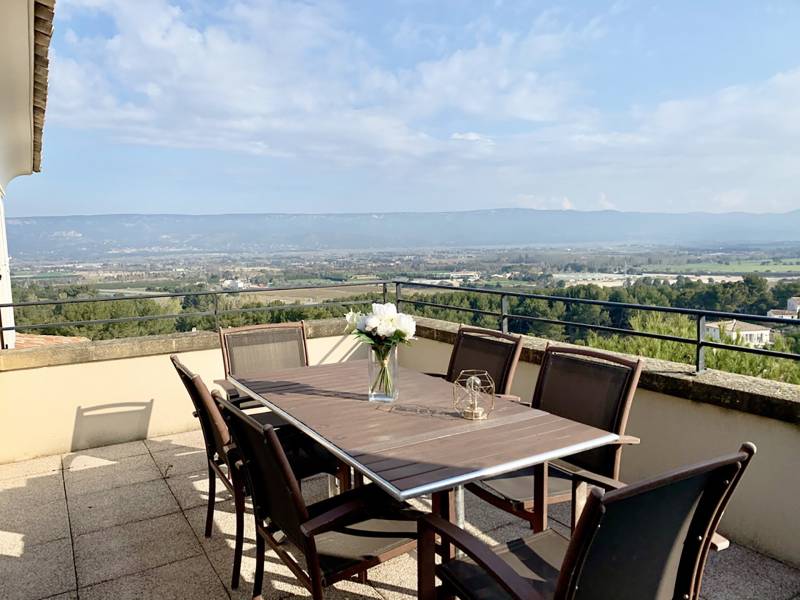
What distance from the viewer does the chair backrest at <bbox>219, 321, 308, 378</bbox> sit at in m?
3.42

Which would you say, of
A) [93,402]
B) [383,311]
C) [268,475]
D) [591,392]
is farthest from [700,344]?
[93,402]

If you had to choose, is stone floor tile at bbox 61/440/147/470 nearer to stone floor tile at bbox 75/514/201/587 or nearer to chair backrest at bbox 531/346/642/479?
stone floor tile at bbox 75/514/201/587

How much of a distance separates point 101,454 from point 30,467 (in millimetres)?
426

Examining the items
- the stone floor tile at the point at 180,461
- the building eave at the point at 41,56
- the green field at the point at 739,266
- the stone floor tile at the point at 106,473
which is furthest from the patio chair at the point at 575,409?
the green field at the point at 739,266

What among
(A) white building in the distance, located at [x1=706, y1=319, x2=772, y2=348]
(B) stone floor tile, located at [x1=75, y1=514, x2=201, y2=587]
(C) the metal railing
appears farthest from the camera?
(A) white building in the distance, located at [x1=706, y1=319, x2=772, y2=348]

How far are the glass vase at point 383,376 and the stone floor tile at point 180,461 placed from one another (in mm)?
1676

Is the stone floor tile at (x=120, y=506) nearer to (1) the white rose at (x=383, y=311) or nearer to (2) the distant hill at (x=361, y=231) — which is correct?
(1) the white rose at (x=383, y=311)

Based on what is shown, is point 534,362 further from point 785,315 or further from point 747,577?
point 747,577

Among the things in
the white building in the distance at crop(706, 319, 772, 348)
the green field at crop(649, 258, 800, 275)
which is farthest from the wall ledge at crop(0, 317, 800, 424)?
the green field at crop(649, 258, 800, 275)

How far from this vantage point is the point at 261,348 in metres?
3.54

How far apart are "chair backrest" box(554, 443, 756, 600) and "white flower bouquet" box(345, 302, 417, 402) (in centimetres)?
128

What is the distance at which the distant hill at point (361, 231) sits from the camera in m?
16.0

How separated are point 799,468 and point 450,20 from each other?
1186cm

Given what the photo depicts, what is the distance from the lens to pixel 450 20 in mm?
11930
